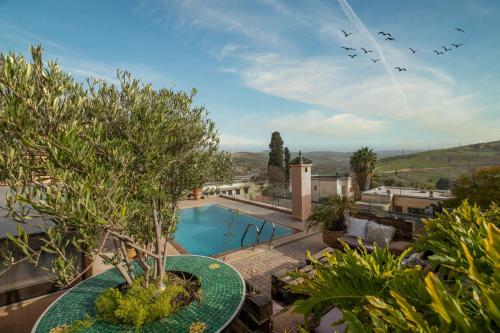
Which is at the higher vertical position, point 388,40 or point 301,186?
point 388,40

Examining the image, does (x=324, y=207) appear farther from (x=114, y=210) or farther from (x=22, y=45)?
(x=22, y=45)

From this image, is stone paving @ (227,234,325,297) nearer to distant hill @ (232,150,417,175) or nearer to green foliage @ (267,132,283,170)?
distant hill @ (232,150,417,175)

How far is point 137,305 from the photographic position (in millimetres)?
4188

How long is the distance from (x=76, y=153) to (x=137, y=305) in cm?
288

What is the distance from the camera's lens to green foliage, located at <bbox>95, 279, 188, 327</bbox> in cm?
407

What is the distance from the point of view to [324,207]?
11.2 meters

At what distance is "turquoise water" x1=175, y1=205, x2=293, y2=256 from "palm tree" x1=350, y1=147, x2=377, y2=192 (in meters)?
18.0

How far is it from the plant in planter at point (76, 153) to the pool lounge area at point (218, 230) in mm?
8357

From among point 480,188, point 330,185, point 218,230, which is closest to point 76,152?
point 218,230

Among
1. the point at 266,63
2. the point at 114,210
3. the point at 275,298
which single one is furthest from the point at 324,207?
the point at 114,210

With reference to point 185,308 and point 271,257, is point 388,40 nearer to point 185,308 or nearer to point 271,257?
point 271,257

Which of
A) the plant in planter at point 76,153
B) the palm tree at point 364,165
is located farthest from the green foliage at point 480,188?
the plant in planter at point 76,153

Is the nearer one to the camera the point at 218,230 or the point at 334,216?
the point at 334,216

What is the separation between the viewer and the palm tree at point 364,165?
2825 cm
